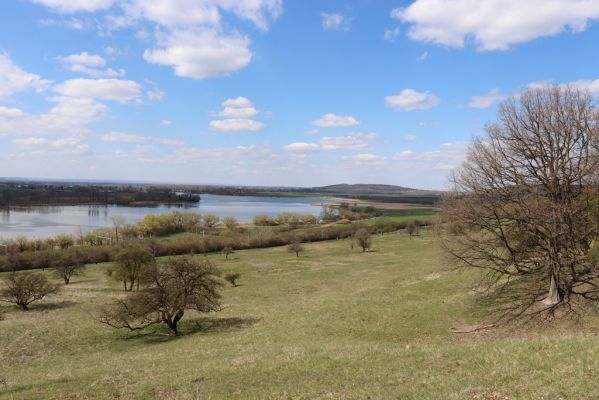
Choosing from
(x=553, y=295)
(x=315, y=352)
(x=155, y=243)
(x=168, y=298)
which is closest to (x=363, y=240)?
(x=155, y=243)

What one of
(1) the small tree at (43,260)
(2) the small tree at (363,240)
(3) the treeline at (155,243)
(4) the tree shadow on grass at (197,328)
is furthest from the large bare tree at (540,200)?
(1) the small tree at (43,260)

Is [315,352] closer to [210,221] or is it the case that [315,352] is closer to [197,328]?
[197,328]

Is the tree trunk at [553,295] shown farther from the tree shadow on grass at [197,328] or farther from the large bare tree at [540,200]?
the tree shadow on grass at [197,328]

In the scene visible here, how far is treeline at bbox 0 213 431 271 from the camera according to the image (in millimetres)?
78812

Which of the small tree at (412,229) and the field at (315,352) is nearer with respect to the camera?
the field at (315,352)

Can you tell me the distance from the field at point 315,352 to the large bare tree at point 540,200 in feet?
8.71

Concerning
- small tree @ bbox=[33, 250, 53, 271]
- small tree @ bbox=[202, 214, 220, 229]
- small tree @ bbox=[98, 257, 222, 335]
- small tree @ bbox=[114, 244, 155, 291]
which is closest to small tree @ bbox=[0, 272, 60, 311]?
small tree @ bbox=[114, 244, 155, 291]

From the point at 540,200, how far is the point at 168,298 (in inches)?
935

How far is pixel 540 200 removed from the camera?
18.9 metres

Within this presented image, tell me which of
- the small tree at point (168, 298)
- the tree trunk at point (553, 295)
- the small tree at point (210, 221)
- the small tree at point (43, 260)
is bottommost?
the small tree at point (43, 260)

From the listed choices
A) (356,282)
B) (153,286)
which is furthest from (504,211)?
(356,282)

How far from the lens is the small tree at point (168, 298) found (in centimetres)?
2780

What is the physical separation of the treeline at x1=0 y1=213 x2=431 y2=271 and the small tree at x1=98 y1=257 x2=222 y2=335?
3492cm

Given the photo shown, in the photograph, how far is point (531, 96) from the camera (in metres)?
19.6
